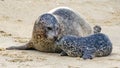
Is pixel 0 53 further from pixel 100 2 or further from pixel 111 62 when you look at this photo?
pixel 100 2

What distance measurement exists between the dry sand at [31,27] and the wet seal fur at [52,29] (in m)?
0.15

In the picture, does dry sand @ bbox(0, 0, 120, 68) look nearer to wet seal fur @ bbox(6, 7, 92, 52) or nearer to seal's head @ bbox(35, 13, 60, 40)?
wet seal fur @ bbox(6, 7, 92, 52)

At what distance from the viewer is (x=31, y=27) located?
43.2ft

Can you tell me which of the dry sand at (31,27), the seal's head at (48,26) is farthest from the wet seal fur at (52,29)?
the dry sand at (31,27)

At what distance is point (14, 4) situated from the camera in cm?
1565

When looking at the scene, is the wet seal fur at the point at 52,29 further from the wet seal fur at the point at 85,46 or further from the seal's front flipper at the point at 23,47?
the wet seal fur at the point at 85,46

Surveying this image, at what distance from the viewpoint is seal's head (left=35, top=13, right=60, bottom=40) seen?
8.46 meters

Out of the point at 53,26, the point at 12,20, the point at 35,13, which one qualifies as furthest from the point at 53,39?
the point at 35,13

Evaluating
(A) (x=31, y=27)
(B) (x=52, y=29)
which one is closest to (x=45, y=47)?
(B) (x=52, y=29)

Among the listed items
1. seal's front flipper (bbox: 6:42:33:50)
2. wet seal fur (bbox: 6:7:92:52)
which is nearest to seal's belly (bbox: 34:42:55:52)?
wet seal fur (bbox: 6:7:92:52)

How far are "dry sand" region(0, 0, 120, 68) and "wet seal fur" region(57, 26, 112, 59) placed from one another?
0.42 ft

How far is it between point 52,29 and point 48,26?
83mm

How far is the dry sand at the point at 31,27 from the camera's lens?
25.3ft

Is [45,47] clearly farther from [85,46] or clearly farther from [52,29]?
[85,46]
